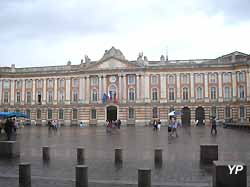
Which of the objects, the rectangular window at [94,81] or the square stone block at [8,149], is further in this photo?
the rectangular window at [94,81]

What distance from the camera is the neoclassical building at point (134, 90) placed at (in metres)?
69.3

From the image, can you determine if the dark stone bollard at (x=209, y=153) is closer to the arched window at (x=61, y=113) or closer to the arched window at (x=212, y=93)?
the arched window at (x=212, y=93)

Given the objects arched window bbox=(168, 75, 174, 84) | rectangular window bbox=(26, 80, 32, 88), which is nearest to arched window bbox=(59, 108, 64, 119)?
rectangular window bbox=(26, 80, 32, 88)

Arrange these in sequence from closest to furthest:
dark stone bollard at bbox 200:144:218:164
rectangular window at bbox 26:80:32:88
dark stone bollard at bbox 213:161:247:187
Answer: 1. dark stone bollard at bbox 213:161:247:187
2. dark stone bollard at bbox 200:144:218:164
3. rectangular window at bbox 26:80:32:88

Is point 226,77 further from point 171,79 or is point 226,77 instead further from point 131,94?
point 131,94

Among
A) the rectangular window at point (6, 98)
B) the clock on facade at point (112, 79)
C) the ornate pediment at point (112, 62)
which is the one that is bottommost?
the rectangular window at point (6, 98)

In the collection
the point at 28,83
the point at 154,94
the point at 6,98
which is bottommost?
the point at 6,98

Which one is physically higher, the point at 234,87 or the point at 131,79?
the point at 131,79

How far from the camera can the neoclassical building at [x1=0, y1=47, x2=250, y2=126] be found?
69.3 m

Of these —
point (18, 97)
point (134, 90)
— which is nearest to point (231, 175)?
point (134, 90)

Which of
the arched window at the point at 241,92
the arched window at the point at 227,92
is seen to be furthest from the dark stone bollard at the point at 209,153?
the arched window at the point at 227,92

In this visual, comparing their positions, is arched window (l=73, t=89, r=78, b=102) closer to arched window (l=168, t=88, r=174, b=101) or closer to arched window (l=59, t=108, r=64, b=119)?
arched window (l=59, t=108, r=64, b=119)

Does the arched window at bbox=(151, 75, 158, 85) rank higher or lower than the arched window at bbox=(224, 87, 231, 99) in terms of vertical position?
higher

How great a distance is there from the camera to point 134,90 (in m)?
72.9
